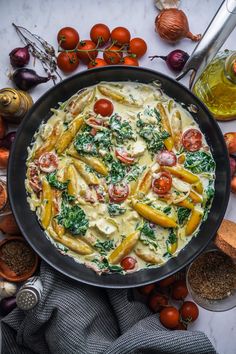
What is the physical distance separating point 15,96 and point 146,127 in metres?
0.88

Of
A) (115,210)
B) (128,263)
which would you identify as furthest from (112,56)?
(128,263)

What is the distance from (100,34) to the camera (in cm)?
387

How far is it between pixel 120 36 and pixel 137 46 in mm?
136

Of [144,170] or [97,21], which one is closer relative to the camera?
[144,170]

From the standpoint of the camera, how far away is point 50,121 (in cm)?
380

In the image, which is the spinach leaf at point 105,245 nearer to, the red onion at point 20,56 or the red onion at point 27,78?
the red onion at point 27,78

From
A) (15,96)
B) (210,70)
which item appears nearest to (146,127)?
(210,70)

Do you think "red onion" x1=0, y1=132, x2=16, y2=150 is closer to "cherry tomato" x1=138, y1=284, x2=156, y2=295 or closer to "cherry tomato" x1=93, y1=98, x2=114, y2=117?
"cherry tomato" x1=93, y1=98, x2=114, y2=117

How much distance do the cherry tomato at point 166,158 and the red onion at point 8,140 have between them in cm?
100

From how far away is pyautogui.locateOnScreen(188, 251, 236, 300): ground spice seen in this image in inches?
151

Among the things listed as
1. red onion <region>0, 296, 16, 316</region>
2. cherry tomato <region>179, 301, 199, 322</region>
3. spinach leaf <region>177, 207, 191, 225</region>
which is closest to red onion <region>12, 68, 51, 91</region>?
spinach leaf <region>177, 207, 191, 225</region>

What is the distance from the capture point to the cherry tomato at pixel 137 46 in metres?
3.85

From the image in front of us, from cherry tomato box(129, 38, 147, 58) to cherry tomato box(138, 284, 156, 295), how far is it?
1595 millimetres

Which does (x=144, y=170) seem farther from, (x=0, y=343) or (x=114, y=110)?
(x=0, y=343)
